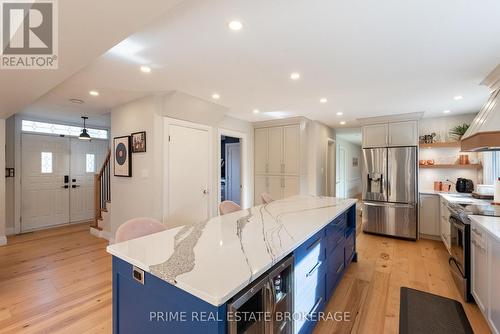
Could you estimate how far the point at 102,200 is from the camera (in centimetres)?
479

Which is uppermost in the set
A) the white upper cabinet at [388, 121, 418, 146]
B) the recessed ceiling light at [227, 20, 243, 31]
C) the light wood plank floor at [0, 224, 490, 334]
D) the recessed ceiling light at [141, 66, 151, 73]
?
the recessed ceiling light at [141, 66, 151, 73]

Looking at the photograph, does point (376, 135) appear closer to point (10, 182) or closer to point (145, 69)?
point (145, 69)

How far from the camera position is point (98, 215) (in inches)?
185

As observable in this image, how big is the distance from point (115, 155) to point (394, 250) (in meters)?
4.81

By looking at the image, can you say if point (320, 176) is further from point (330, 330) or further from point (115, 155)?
point (115, 155)

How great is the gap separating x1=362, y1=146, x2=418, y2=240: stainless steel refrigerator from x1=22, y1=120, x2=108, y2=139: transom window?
6.12 m

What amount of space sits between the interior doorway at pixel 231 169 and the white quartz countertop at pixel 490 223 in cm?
411

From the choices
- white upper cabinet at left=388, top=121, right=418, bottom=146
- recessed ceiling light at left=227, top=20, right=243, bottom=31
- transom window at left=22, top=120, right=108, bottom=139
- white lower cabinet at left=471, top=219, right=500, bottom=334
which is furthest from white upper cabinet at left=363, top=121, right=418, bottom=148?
transom window at left=22, top=120, right=108, bottom=139

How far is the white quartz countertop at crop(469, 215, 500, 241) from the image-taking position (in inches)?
68.9

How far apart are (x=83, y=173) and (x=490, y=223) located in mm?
7012

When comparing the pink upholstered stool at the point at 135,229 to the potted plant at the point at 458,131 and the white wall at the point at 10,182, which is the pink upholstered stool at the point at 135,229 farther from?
the potted plant at the point at 458,131

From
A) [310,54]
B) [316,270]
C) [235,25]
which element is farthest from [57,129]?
[316,270]

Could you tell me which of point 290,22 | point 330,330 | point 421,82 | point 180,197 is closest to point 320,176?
point 421,82

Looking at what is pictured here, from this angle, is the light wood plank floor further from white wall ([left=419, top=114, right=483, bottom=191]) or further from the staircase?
white wall ([left=419, top=114, right=483, bottom=191])
